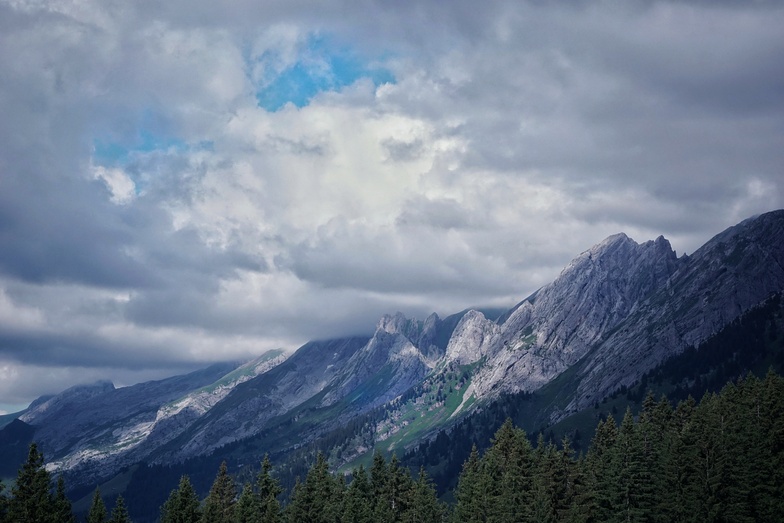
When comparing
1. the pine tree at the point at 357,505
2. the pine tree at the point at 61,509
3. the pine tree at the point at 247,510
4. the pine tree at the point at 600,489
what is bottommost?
the pine tree at the point at 600,489

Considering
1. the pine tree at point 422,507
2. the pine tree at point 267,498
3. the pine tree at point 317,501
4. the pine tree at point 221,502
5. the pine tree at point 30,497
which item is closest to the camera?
the pine tree at point 30,497

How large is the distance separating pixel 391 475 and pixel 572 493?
1120 inches

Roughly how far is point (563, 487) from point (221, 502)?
52415 mm

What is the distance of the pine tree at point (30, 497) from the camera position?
94.8 meters

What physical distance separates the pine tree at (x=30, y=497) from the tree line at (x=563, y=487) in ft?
0.41

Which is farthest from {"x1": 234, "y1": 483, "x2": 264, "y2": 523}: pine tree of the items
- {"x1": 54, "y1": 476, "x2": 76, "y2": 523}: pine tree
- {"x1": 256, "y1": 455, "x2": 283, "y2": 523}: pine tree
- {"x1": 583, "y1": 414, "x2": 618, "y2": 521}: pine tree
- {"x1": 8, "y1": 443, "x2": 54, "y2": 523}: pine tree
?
{"x1": 583, "y1": 414, "x2": 618, "y2": 521}: pine tree

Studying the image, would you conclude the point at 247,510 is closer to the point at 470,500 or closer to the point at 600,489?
the point at 470,500

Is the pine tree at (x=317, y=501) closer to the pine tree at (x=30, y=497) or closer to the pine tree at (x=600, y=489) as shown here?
the pine tree at (x=30, y=497)

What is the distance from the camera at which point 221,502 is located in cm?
11838

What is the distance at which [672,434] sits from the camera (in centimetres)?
12100

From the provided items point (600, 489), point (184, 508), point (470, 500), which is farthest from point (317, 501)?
point (600, 489)

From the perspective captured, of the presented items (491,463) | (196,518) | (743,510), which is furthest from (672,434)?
(196,518)

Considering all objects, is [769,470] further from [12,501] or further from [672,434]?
[12,501]

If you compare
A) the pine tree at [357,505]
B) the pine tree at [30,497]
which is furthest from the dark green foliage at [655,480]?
the pine tree at [30,497]
